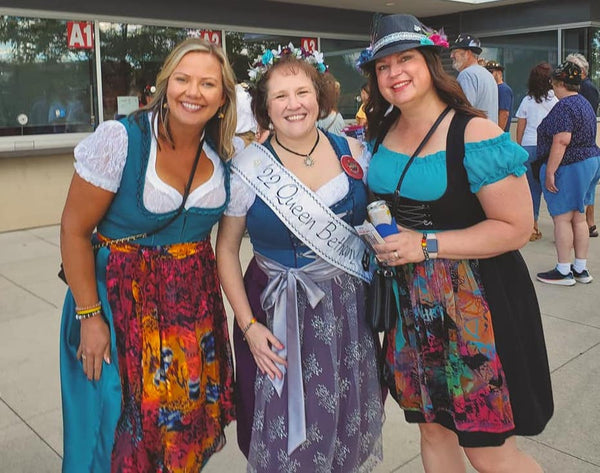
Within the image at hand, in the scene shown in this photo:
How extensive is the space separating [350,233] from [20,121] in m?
6.11

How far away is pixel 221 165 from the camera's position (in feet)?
6.75

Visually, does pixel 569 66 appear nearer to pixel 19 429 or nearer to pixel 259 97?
pixel 259 97

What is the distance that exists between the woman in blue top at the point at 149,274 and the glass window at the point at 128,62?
5845 millimetres

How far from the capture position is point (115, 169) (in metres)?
1.83

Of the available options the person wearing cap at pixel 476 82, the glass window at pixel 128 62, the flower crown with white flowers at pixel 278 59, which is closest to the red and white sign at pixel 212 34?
the glass window at pixel 128 62

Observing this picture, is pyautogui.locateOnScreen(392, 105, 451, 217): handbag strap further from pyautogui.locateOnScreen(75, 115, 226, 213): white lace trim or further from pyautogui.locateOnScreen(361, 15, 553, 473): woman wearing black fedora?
pyautogui.locateOnScreen(75, 115, 226, 213): white lace trim

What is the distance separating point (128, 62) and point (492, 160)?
6773mm

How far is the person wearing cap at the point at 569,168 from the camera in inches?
191

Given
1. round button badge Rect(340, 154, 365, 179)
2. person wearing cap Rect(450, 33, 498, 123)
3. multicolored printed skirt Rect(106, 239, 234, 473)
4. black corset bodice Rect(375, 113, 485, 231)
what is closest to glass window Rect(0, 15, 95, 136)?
person wearing cap Rect(450, 33, 498, 123)

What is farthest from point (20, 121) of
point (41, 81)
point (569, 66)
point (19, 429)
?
point (569, 66)

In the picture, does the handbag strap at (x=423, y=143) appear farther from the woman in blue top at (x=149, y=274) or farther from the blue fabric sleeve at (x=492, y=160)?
the woman in blue top at (x=149, y=274)

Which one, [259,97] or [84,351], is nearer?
[84,351]

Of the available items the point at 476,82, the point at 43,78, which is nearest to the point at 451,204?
the point at 476,82

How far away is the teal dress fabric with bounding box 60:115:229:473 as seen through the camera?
1.87 meters
